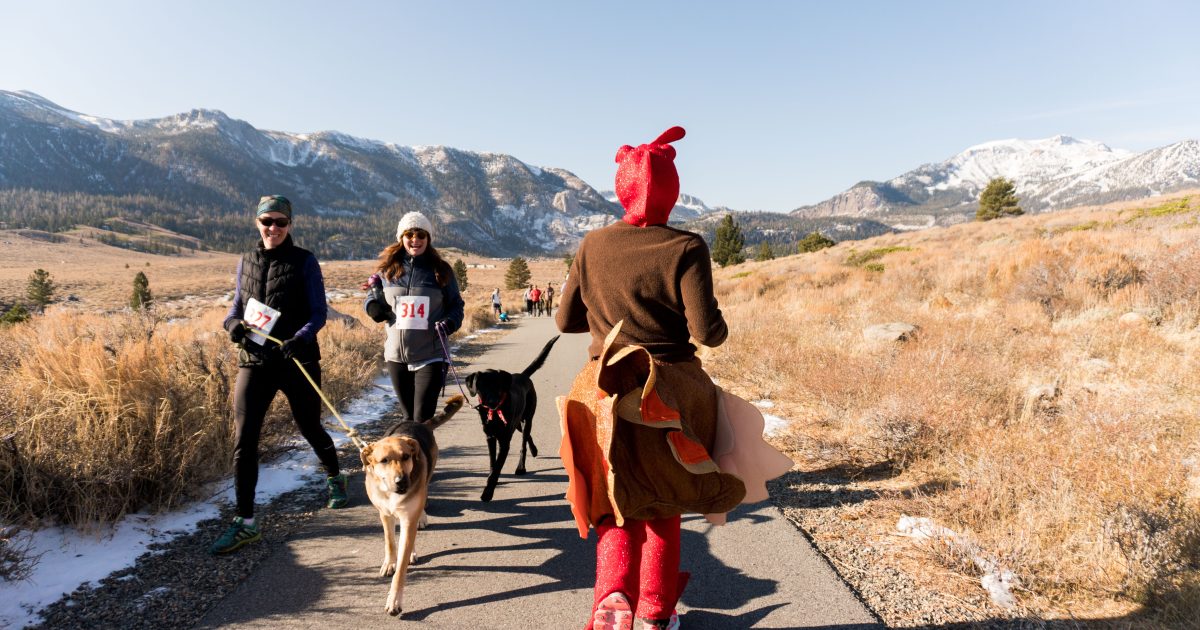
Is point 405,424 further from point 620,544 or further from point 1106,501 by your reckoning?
point 1106,501

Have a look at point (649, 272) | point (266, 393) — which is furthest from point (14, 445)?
point (649, 272)

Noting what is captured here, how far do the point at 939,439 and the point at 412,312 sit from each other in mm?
4455

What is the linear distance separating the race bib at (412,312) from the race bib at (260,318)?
82 centimetres

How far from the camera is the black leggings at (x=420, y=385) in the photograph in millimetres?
4070

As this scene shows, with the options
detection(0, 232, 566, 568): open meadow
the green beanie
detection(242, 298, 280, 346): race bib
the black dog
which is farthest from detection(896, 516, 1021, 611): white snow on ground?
detection(0, 232, 566, 568): open meadow

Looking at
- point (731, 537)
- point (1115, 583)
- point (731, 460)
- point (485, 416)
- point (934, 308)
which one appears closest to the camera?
point (731, 460)

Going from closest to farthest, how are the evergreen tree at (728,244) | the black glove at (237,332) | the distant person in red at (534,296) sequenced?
the black glove at (237,332), the distant person in red at (534,296), the evergreen tree at (728,244)

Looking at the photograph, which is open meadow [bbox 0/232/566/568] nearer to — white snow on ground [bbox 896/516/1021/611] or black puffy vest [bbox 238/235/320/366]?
black puffy vest [bbox 238/235/320/366]

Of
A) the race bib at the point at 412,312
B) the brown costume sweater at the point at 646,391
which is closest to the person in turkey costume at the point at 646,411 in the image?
the brown costume sweater at the point at 646,391

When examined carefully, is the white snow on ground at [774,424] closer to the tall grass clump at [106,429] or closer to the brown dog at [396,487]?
the brown dog at [396,487]

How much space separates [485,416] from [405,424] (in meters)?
0.98

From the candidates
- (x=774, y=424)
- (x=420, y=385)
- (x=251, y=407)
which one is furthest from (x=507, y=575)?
(x=774, y=424)

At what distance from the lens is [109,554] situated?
313 cm

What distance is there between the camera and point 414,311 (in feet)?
13.3
